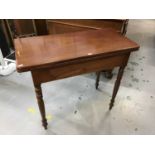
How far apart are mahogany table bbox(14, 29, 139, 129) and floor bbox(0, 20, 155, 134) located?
0.38 metres

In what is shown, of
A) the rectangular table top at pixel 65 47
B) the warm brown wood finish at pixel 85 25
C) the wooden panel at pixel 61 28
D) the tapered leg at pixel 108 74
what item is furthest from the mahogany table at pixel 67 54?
the tapered leg at pixel 108 74

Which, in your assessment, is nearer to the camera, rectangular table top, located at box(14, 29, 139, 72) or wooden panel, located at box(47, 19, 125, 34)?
rectangular table top, located at box(14, 29, 139, 72)

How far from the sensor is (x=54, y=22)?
5.57ft

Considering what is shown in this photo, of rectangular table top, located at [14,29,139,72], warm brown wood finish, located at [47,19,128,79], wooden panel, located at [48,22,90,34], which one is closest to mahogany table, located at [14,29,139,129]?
rectangular table top, located at [14,29,139,72]

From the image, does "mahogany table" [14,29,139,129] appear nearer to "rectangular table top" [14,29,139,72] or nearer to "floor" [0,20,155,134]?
"rectangular table top" [14,29,139,72]

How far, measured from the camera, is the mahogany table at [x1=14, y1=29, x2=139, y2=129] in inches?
32.6

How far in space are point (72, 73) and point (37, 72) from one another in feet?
0.74

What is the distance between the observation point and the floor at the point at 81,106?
1.32 meters

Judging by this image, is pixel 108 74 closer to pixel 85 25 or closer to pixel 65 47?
pixel 85 25

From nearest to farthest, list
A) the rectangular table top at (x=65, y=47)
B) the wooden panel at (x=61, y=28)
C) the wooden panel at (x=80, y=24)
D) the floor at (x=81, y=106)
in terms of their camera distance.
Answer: the rectangular table top at (x=65, y=47)
the floor at (x=81, y=106)
the wooden panel at (x=80, y=24)
the wooden panel at (x=61, y=28)

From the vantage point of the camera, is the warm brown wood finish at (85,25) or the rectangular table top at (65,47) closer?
the rectangular table top at (65,47)

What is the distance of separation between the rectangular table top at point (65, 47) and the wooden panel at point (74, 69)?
0.06 metres

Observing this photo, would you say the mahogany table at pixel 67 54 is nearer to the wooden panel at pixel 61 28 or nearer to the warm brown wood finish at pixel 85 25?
the warm brown wood finish at pixel 85 25
